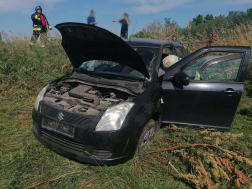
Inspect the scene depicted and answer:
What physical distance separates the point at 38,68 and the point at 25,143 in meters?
3.39

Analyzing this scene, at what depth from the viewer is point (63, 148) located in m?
2.40

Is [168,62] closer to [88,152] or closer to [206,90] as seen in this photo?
[206,90]

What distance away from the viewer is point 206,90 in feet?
9.65

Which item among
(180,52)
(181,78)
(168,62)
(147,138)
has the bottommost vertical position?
(147,138)

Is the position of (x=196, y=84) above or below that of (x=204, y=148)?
above

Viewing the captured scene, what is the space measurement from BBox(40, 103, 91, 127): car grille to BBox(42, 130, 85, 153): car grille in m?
0.24

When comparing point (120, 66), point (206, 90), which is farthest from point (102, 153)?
point (206, 90)

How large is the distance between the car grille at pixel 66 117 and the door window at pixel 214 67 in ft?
5.92

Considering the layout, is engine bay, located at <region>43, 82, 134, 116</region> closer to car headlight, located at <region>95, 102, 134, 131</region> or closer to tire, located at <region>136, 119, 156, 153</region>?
car headlight, located at <region>95, 102, 134, 131</region>

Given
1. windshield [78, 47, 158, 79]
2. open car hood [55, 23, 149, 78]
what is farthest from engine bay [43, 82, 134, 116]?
open car hood [55, 23, 149, 78]

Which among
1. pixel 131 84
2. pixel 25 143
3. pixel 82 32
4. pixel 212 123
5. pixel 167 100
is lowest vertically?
pixel 25 143

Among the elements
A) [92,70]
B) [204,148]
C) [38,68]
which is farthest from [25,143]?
[38,68]

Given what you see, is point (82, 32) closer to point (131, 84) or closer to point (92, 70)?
point (92, 70)

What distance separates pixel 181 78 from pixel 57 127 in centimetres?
185
